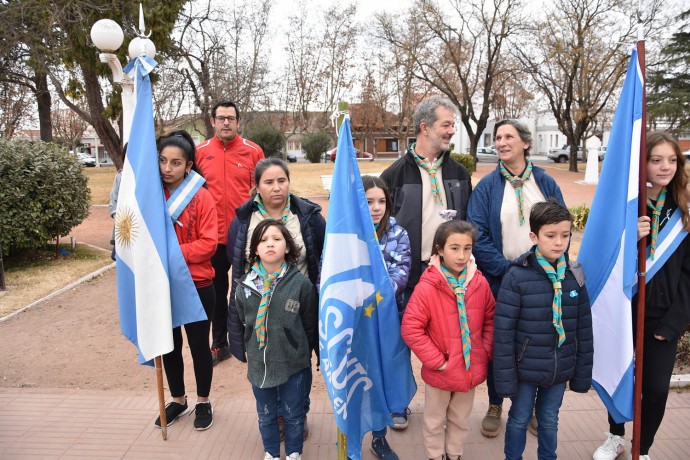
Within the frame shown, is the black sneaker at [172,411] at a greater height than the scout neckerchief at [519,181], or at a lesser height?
lesser

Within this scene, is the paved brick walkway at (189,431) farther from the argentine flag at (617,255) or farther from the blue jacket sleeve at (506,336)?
the blue jacket sleeve at (506,336)

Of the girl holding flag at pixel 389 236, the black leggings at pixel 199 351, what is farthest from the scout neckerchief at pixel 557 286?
the black leggings at pixel 199 351

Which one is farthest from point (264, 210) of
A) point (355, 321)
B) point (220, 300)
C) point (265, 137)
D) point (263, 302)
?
point (265, 137)

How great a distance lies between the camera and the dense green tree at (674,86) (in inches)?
892

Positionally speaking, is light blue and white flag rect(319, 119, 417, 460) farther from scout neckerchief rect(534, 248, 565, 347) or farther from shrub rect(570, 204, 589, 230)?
shrub rect(570, 204, 589, 230)

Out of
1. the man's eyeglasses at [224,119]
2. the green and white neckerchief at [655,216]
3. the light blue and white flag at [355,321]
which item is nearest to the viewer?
the light blue and white flag at [355,321]

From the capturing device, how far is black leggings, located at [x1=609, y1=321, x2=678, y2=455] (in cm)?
292

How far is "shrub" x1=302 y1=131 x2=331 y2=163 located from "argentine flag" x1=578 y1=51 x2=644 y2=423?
32253 mm

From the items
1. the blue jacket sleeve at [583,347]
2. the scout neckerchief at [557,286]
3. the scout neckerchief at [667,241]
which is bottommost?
the blue jacket sleeve at [583,347]

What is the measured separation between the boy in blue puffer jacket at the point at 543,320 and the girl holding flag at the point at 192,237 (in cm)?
188

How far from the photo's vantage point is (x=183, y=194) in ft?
11.4

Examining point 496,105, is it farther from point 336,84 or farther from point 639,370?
point 639,370

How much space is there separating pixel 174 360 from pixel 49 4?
11.1 meters

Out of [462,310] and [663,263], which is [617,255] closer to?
[663,263]
